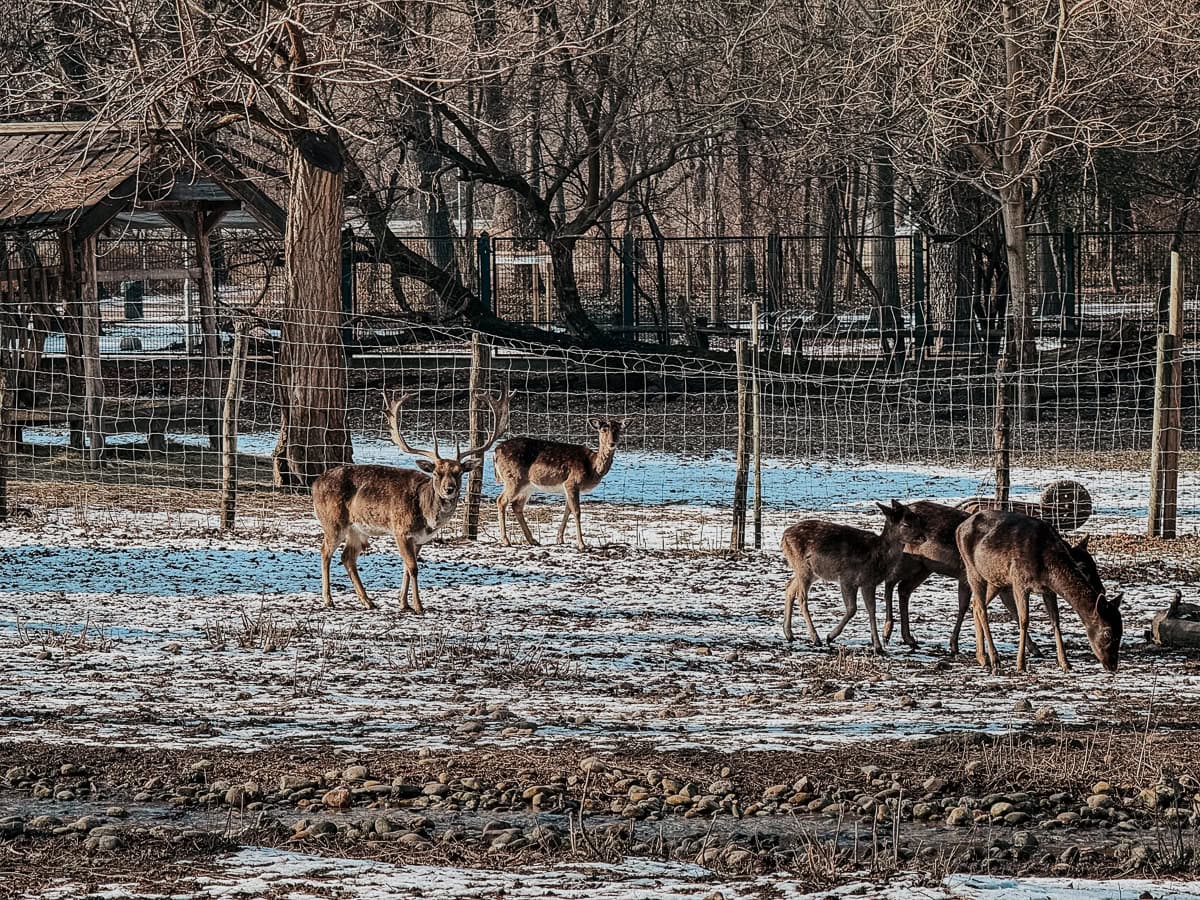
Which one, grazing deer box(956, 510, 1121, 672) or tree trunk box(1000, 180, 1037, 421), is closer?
grazing deer box(956, 510, 1121, 672)

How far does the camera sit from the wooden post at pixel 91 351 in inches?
741

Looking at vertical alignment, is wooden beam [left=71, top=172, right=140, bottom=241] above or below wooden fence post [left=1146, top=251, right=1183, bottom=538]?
above

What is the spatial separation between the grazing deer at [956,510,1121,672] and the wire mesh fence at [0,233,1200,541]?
151 inches

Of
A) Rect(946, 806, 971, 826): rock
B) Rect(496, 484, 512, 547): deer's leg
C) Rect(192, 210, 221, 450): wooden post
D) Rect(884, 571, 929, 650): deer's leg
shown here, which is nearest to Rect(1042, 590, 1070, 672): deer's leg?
Rect(884, 571, 929, 650): deer's leg

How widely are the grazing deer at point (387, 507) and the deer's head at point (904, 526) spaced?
3.06 meters

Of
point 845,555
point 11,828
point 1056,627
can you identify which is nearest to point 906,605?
point 845,555

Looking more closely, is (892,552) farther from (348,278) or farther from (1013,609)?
(348,278)

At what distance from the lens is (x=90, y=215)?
62.1ft

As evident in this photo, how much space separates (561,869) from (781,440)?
51.0 feet

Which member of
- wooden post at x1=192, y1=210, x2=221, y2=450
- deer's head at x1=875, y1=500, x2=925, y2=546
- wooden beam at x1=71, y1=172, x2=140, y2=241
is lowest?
deer's head at x1=875, y1=500, x2=925, y2=546

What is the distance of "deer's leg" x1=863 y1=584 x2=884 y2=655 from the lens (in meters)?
10.6

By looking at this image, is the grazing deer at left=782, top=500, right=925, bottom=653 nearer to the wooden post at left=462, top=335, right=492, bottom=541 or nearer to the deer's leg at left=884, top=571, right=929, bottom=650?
the deer's leg at left=884, top=571, right=929, bottom=650

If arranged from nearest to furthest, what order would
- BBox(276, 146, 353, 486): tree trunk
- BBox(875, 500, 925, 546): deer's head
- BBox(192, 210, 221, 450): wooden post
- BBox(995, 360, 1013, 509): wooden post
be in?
1. BBox(875, 500, 925, 546): deer's head
2. BBox(995, 360, 1013, 509): wooden post
3. BBox(276, 146, 353, 486): tree trunk
4. BBox(192, 210, 221, 450): wooden post

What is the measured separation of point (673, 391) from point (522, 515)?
9441mm
